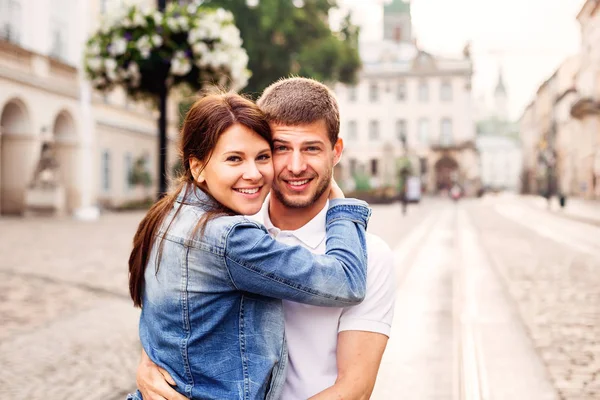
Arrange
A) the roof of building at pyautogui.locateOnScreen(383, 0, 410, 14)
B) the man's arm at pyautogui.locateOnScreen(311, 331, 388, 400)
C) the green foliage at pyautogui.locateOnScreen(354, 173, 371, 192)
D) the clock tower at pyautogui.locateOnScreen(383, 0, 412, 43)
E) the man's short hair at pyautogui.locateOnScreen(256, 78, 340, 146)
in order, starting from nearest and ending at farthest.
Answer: the man's arm at pyautogui.locateOnScreen(311, 331, 388, 400), the man's short hair at pyautogui.locateOnScreen(256, 78, 340, 146), the green foliage at pyautogui.locateOnScreen(354, 173, 371, 192), the clock tower at pyautogui.locateOnScreen(383, 0, 412, 43), the roof of building at pyautogui.locateOnScreen(383, 0, 410, 14)

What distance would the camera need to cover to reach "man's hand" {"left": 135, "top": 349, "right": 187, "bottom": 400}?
2.09 meters

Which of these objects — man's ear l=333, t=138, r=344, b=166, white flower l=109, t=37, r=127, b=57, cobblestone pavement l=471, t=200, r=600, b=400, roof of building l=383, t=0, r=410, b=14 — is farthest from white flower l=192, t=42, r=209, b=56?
roof of building l=383, t=0, r=410, b=14

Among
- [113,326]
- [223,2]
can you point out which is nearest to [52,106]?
[223,2]

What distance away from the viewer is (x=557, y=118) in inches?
2616

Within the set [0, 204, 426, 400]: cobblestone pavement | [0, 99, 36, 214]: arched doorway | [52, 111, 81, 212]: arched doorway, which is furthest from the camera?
[52, 111, 81, 212]: arched doorway

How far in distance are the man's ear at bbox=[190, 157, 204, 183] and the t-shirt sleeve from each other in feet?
1.81

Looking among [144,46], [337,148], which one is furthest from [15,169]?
[337,148]

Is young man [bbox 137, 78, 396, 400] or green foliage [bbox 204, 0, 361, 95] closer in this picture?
young man [bbox 137, 78, 396, 400]

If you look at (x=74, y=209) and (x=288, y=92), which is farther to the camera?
(x=74, y=209)

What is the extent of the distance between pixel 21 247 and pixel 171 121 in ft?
85.4

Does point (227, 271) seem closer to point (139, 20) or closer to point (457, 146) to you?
point (139, 20)

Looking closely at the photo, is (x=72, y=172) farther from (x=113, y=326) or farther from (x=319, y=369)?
(x=319, y=369)

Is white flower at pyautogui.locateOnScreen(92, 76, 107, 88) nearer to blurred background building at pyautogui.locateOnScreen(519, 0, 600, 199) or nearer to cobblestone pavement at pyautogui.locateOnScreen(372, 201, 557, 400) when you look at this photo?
cobblestone pavement at pyautogui.locateOnScreen(372, 201, 557, 400)

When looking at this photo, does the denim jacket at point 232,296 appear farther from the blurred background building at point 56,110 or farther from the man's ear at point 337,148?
the blurred background building at point 56,110
